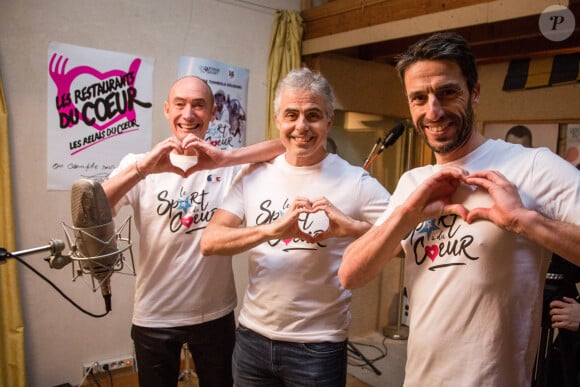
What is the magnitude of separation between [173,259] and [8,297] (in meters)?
1.23

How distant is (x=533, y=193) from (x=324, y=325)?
778 millimetres

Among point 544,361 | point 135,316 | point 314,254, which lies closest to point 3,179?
point 135,316

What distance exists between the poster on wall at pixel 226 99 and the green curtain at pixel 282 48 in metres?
0.19

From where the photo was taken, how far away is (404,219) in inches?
41.9

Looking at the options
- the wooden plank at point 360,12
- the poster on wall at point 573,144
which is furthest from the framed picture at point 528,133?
the wooden plank at point 360,12

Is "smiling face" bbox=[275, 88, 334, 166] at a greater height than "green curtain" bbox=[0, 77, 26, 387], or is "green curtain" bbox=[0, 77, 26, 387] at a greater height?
"smiling face" bbox=[275, 88, 334, 166]

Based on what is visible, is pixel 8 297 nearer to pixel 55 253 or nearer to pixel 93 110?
pixel 93 110

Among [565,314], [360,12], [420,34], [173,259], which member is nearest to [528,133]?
[420,34]

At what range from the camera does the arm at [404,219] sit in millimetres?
1033

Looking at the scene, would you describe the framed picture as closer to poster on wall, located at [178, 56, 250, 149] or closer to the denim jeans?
poster on wall, located at [178, 56, 250, 149]

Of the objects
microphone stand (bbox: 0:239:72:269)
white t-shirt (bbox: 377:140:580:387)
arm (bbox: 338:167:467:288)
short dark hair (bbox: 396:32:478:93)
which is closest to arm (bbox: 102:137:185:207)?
microphone stand (bbox: 0:239:72:269)

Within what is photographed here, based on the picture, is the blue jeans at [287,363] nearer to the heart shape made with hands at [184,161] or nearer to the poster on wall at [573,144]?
the heart shape made with hands at [184,161]

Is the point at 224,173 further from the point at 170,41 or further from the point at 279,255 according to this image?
the point at 170,41

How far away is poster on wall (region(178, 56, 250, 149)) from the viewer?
296 cm
